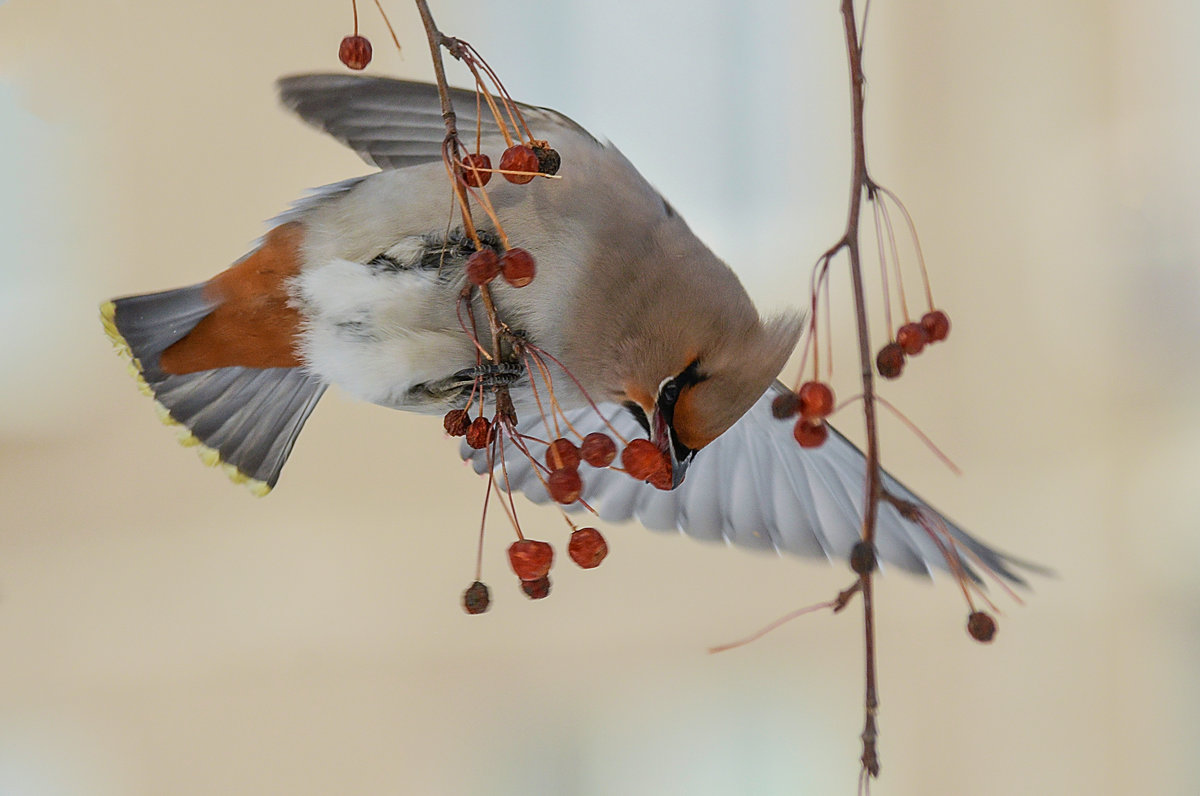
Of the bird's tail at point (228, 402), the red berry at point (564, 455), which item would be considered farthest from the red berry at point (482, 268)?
the bird's tail at point (228, 402)

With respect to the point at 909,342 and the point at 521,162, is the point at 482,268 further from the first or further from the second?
the point at 909,342

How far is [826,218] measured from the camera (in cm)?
169

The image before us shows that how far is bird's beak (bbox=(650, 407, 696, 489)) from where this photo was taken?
0.97 meters

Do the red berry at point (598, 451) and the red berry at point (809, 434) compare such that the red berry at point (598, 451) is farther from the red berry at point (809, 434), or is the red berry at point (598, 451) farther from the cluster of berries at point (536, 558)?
the red berry at point (809, 434)

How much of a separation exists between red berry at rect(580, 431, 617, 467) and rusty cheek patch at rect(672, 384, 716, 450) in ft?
0.58

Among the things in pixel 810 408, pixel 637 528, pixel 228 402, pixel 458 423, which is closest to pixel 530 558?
pixel 458 423

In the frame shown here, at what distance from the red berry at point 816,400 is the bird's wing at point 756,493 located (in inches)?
20.3

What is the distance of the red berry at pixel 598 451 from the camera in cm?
79

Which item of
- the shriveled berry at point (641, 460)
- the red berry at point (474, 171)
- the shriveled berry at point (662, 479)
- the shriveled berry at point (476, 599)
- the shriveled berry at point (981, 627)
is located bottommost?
the shriveled berry at point (981, 627)

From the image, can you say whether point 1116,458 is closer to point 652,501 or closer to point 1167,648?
point 1167,648

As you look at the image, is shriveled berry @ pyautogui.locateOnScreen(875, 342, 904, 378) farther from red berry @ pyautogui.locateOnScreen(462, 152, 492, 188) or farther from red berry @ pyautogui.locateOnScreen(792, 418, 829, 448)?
red berry @ pyautogui.locateOnScreen(462, 152, 492, 188)

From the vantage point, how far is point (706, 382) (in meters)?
1.00

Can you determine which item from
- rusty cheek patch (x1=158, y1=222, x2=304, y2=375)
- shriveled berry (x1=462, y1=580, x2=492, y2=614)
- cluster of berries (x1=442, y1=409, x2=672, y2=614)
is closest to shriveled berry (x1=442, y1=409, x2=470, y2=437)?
cluster of berries (x1=442, y1=409, x2=672, y2=614)

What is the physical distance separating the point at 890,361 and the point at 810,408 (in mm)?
146
